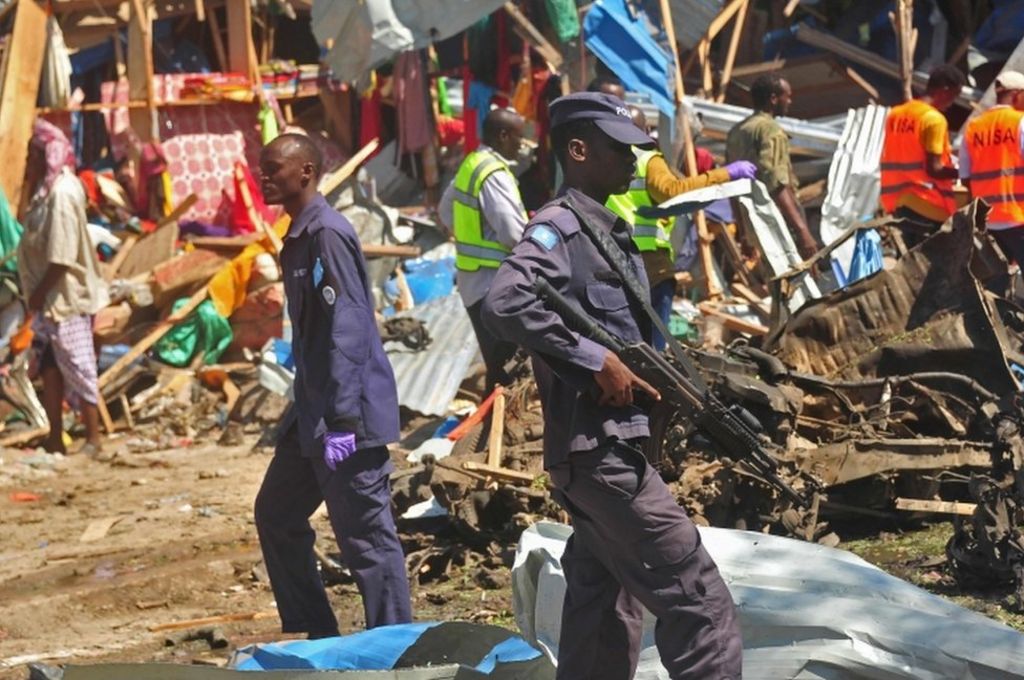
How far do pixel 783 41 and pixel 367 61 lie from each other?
402 cm

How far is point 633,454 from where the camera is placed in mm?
4234

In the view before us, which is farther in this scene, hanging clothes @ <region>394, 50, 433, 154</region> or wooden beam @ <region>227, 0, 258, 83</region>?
wooden beam @ <region>227, 0, 258, 83</region>

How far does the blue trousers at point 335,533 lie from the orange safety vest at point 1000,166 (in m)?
4.74

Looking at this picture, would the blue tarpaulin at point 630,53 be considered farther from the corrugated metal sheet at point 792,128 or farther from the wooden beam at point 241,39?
the wooden beam at point 241,39

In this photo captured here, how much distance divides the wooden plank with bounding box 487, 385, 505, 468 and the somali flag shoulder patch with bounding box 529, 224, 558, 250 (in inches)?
120

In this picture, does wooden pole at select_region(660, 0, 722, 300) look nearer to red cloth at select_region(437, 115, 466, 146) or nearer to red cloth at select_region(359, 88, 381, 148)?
red cloth at select_region(437, 115, 466, 146)

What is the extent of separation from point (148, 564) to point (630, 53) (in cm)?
583

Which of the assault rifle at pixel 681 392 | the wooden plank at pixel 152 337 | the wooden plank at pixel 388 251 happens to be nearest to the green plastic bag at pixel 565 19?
the wooden plank at pixel 388 251

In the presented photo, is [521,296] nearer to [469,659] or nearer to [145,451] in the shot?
[469,659]

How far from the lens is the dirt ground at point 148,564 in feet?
20.9

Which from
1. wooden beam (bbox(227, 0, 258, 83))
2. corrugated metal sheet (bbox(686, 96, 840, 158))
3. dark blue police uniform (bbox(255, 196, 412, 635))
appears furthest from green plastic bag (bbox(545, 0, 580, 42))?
dark blue police uniform (bbox(255, 196, 412, 635))

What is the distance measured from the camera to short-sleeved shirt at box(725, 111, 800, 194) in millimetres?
10156

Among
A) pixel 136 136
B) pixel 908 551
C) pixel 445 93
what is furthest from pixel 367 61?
pixel 908 551

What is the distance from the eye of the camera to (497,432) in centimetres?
744
